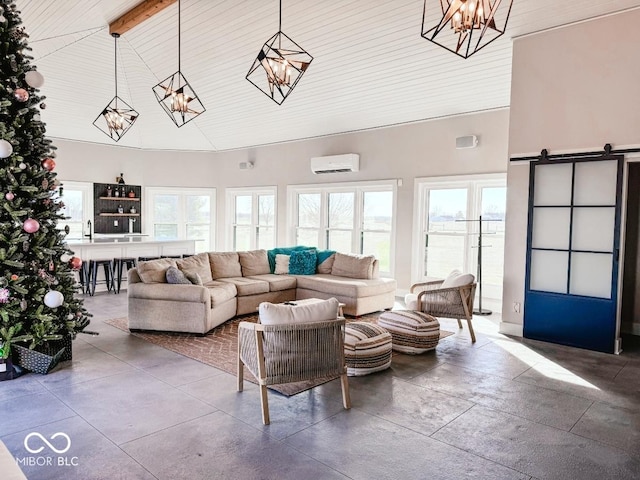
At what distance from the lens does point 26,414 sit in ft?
10.5

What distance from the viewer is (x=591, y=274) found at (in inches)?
197

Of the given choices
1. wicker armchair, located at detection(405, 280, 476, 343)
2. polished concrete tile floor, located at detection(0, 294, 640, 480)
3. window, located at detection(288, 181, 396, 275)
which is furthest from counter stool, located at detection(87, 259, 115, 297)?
wicker armchair, located at detection(405, 280, 476, 343)

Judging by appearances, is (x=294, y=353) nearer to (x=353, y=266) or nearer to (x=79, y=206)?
(x=353, y=266)

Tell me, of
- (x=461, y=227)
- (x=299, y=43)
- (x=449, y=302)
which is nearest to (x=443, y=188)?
(x=461, y=227)

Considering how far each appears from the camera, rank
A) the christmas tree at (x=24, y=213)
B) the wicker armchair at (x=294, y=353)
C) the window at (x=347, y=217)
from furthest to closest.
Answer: the window at (x=347, y=217)
the christmas tree at (x=24, y=213)
the wicker armchair at (x=294, y=353)

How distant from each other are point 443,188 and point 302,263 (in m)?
2.61

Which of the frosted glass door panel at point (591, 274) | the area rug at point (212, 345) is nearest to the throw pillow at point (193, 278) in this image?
the area rug at point (212, 345)

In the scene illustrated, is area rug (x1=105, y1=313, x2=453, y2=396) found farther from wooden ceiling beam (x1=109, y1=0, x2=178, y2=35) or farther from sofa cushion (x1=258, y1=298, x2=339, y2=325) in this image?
wooden ceiling beam (x1=109, y1=0, x2=178, y2=35)

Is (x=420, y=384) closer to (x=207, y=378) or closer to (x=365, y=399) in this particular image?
(x=365, y=399)

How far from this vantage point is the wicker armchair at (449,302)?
524 cm

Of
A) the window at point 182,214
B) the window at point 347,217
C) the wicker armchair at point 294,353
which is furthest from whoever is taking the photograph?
the window at point 182,214

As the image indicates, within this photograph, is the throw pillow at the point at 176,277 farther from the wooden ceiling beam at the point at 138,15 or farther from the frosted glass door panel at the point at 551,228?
the frosted glass door panel at the point at 551,228

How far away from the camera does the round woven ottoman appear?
13.3ft

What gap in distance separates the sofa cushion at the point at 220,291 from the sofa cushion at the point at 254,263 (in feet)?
2.69
